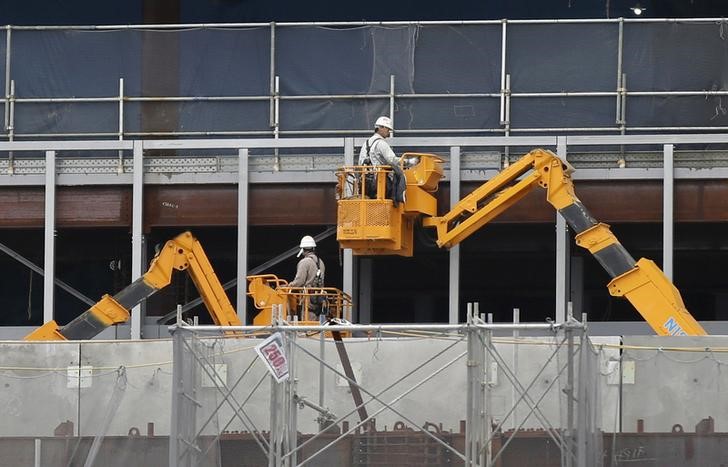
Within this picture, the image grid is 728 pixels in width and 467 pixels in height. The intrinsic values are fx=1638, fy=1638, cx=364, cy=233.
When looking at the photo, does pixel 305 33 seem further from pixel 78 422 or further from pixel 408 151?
pixel 78 422

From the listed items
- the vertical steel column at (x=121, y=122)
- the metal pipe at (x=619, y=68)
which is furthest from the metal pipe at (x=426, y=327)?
the vertical steel column at (x=121, y=122)

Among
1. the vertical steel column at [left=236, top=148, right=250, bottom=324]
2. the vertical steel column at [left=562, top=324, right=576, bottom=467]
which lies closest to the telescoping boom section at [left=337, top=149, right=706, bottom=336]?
the vertical steel column at [left=236, top=148, right=250, bottom=324]

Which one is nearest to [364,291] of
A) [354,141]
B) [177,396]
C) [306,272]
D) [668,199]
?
[354,141]

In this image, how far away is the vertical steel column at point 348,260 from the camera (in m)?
23.2

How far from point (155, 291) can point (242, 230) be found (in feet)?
5.92

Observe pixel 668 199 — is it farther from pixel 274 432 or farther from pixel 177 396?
pixel 177 396

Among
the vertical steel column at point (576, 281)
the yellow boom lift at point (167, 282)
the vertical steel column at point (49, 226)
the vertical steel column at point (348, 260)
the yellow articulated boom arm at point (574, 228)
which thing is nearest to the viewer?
the yellow articulated boom arm at point (574, 228)

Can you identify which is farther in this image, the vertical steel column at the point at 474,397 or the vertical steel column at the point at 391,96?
the vertical steel column at the point at 391,96

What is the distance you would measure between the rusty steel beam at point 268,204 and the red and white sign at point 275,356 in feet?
28.2

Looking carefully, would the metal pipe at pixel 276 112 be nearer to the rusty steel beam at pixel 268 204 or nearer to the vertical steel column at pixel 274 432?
the rusty steel beam at pixel 268 204

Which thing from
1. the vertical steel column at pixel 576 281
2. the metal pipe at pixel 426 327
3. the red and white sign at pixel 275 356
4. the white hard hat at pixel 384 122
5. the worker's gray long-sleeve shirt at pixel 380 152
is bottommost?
the red and white sign at pixel 275 356

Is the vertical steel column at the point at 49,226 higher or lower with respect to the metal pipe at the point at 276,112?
lower

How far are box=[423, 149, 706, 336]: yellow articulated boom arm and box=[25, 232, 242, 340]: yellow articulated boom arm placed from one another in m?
3.06

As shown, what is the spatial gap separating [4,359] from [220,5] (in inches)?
483
